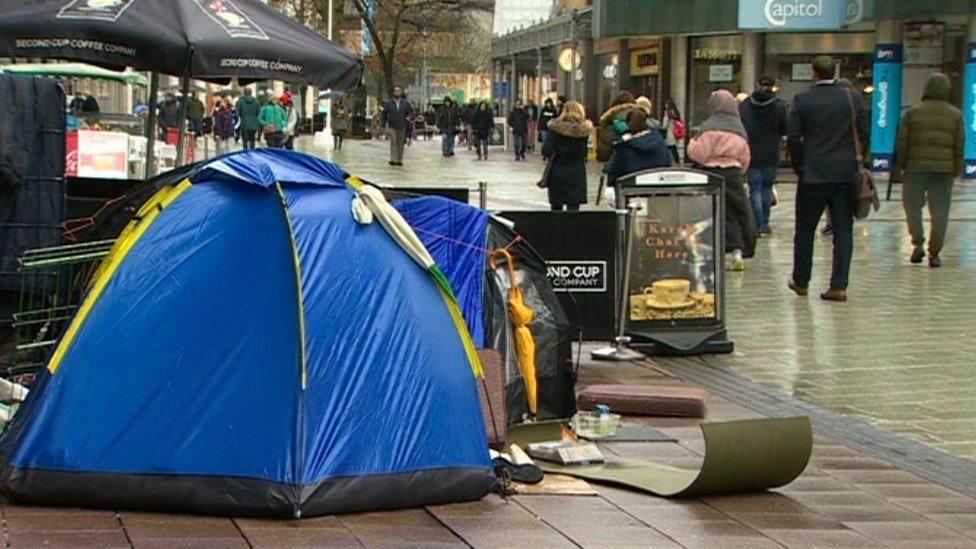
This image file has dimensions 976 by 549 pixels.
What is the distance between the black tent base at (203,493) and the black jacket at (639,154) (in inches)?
342

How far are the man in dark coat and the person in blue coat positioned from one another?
154 centimetres

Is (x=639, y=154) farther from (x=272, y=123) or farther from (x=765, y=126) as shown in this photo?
(x=272, y=123)

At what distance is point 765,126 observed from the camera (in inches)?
711

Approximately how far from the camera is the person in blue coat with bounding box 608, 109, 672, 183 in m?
14.7

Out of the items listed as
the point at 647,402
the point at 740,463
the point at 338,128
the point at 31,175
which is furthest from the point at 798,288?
the point at 338,128

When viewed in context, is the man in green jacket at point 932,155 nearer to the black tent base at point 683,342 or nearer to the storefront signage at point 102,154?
the black tent base at point 683,342

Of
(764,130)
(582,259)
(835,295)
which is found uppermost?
(764,130)

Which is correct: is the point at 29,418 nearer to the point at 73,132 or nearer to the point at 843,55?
the point at 73,132

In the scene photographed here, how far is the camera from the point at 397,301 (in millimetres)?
6703

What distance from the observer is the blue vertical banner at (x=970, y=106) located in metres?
29.7

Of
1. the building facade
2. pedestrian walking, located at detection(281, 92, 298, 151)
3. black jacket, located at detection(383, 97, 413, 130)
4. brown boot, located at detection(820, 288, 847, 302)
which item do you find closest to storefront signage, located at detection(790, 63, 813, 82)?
the building facade

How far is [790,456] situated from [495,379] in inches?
54.2

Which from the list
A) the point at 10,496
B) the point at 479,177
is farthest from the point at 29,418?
the point at 479,177

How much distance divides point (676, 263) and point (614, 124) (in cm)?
491
